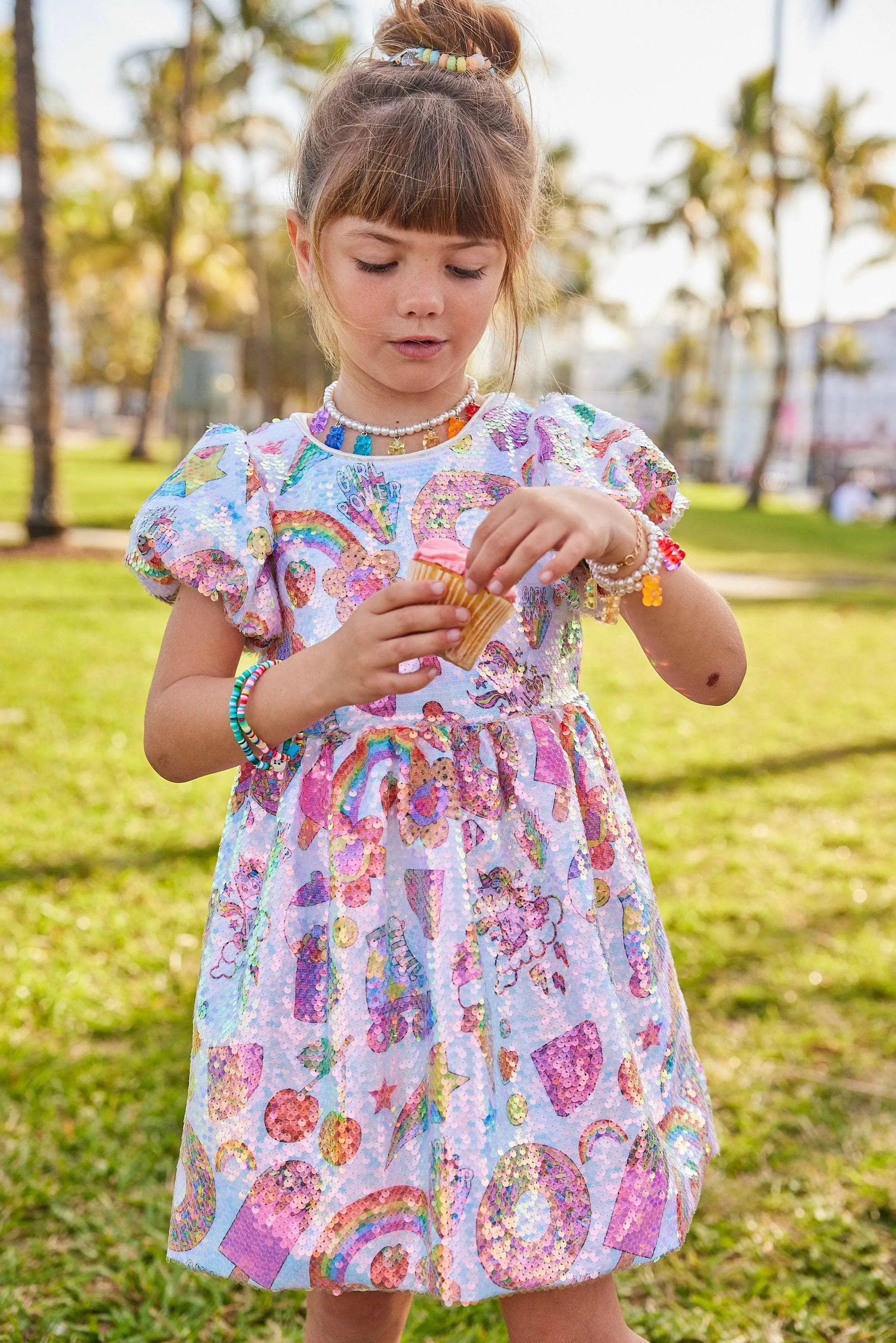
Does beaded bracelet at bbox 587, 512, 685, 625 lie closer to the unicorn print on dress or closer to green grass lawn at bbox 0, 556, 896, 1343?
the unicorn print on dress

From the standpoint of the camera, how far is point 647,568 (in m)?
1.46

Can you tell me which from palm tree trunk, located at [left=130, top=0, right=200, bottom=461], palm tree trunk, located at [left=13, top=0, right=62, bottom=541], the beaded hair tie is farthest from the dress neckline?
palm tree trunk, located at [left=130, top=0, right=200, bottom=461]

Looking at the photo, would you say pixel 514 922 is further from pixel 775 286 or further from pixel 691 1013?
pixel 775 286

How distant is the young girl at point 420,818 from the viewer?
1.42 m

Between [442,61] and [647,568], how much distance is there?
0.75m

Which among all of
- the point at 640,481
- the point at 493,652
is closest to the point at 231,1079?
the point at 493,652

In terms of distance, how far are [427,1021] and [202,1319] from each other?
3.83 feet

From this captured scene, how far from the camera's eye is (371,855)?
144 centimetres

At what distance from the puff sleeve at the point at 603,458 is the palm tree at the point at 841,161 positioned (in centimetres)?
3267

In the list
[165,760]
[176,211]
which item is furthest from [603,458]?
[176,211]

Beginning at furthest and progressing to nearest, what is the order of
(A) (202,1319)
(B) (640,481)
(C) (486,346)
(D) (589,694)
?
1. (D) (589,694)
2. (A) (202,1319)
3. (C) (486,346)
4. (B) (640,481)

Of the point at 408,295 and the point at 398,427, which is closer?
the point at 408,295

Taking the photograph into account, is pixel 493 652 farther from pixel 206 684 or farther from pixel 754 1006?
pixel 754 1006

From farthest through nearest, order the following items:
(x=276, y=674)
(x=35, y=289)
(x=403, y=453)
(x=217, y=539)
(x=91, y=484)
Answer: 1. (x=91, y=484)
2. (x=35, y=289)
3. (x=403, y=453)
4. (x=217, y=539)
5. (x=276, y=674)
